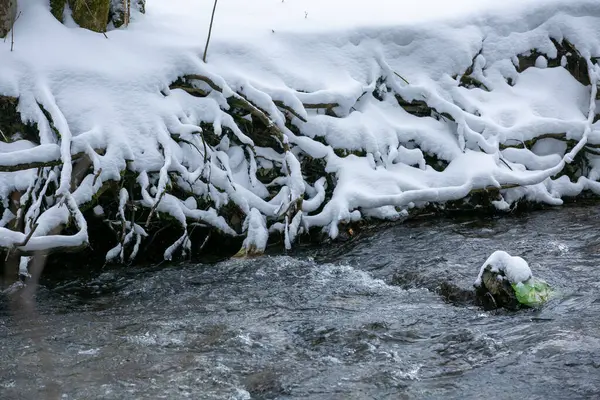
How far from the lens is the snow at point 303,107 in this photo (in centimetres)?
568

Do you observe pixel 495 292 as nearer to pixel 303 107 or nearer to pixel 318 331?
pixel 318 331

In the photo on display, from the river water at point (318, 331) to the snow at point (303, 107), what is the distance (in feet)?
1.92

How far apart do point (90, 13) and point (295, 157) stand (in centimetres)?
244

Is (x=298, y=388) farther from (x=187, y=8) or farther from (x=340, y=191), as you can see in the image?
(x=187, y=8)

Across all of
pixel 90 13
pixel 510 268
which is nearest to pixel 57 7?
pixel 90 13

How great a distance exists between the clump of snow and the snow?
71.0 inches

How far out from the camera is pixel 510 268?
4562mm

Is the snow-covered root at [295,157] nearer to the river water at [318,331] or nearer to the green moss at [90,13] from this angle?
the river water at [318,331]

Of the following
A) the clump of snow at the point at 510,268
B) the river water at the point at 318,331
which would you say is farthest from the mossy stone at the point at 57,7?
the clump of snow at the point at 510,268

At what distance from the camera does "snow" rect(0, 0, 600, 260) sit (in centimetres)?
568

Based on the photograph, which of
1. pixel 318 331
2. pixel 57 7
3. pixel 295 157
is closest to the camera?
pixel 318 331

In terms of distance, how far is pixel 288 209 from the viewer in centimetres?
601

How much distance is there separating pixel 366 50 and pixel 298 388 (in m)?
4.88

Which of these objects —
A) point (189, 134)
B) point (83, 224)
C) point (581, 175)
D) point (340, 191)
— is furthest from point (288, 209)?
point (581, 175)
